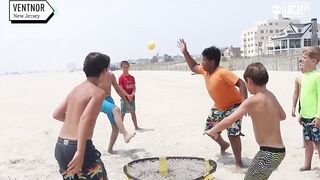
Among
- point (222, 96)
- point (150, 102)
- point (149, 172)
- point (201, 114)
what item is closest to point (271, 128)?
point (149, 172)

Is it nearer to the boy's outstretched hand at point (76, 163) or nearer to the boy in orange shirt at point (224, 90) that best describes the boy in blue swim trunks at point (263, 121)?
the boy's outstretched hand at point (76, 163)

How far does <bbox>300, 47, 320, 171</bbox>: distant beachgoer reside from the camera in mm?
5277

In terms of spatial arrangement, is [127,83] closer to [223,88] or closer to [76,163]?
[223,88]

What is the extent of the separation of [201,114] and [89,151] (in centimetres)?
818

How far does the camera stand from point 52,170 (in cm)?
615

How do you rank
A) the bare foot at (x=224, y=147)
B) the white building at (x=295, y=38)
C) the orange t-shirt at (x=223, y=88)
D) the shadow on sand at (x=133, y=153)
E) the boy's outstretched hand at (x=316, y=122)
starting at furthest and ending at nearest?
the white building at (x=295, y=38)
the shadow on sand at (x=133, y=153)
the bare foot at (x=224, y=147)
the orange t-shirt at (x=223, y=88)
the boy's outstretched hand at (x=316, y=122)

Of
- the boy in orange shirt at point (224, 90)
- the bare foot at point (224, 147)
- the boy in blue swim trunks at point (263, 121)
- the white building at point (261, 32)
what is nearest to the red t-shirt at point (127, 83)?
the bare foot at point (224, 147)

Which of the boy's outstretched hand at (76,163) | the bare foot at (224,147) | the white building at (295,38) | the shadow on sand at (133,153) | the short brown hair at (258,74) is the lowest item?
the shadow on sand at (133,153)

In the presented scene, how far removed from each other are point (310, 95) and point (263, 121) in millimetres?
1913

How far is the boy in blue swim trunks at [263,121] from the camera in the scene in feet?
12.2

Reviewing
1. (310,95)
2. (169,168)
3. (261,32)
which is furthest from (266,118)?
(261,32)

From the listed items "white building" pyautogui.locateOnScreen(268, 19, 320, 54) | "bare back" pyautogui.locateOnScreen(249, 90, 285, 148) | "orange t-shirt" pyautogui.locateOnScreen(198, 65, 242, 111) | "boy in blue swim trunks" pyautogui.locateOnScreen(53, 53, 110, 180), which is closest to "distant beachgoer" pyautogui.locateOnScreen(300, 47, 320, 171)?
"orange t-shirt" pyautogui.locateOnScreen(198, 65, 242, 111)

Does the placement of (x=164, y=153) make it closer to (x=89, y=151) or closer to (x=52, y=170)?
(x=52, y=170)

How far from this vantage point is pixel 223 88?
5906mm
